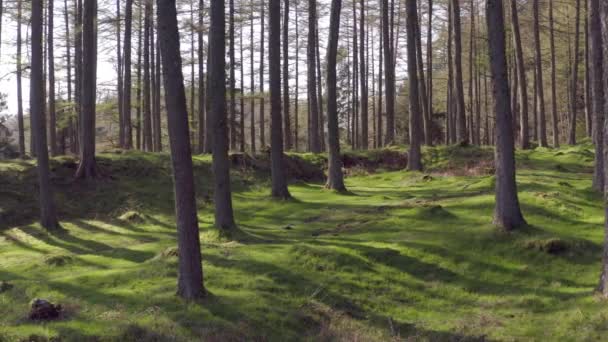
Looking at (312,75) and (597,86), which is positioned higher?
(312,75)

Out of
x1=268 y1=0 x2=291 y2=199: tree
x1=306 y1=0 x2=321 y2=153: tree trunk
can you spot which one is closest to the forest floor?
Result: x1=268 y1=0 x2=291 y2=199: tree

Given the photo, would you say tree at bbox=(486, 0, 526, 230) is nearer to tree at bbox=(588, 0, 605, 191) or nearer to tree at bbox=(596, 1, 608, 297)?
tree at bbox=(596, 1, 608, 297)

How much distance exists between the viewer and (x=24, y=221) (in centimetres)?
1973

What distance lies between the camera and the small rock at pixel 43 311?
31.8 feet

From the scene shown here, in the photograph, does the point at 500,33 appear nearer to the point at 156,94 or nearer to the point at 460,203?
the point at 460,203

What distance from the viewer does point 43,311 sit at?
31.9 feet

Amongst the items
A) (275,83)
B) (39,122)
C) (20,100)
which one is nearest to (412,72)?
(275,83)

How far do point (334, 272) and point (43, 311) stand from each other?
5.50 meters

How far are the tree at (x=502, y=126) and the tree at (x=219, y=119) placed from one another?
6655 millimetres

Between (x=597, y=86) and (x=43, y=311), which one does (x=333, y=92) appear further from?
(x=43, y=311)

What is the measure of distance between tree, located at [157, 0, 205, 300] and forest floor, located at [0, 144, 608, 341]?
534mm

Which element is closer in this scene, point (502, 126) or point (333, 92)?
point (502, 126)

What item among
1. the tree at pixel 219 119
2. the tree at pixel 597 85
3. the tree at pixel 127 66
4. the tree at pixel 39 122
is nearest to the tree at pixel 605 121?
the tree at pixel 597 85

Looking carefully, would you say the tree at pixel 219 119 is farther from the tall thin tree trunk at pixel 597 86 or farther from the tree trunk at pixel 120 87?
the tree trunk at pixel 120 87
